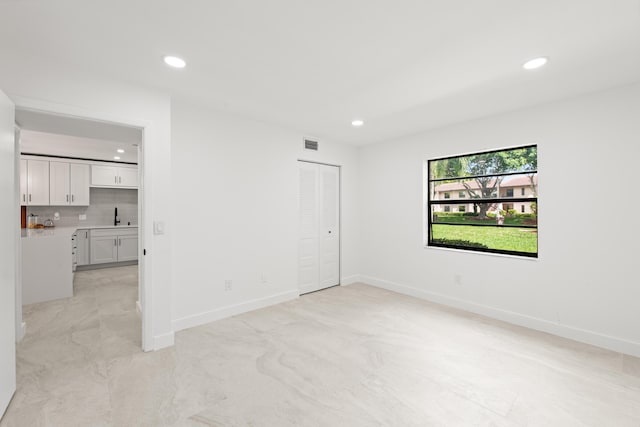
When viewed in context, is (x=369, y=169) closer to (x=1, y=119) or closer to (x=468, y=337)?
(x=468, y=337)

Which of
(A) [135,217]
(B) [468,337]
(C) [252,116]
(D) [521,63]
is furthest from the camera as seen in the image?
(A) [135,217]

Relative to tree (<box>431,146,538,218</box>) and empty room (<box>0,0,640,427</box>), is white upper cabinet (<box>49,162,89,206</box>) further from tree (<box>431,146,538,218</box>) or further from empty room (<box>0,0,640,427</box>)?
tree (<box>431,146,538,218</box>)

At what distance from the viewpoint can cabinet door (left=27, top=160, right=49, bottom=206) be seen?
583 cm

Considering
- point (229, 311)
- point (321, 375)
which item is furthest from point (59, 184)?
point (321, 375)

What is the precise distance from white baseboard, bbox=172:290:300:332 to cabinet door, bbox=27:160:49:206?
5130 mm

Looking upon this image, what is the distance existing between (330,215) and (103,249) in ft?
17.3

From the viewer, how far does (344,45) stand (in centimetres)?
213

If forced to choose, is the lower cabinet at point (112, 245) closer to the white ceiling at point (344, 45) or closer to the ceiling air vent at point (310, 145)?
the ceiling air vent at point (310, 145)

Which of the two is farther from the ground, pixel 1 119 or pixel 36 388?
pixel 1 119

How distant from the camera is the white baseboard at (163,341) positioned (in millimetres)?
2784

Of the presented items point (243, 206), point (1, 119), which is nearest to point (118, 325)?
point (243, 206)

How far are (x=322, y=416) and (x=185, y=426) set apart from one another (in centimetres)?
86

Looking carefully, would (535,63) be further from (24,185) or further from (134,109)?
(24,185)

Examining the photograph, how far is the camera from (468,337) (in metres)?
3.08
